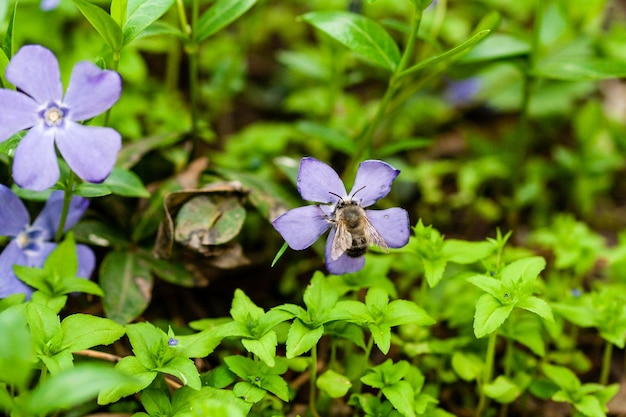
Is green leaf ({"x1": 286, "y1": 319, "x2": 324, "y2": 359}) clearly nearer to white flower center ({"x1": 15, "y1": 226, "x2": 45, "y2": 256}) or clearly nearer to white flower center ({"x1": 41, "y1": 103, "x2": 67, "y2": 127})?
white flower center ({"x1": 41, "y1": 103, "x2": 67, "y2": 127})

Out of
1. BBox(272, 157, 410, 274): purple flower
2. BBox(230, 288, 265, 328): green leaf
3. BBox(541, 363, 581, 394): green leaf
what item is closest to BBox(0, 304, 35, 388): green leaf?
BBox(230, 288, 265, 328): green leaf

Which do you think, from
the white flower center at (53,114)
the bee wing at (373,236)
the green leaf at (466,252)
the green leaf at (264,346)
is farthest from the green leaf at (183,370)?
the green leaf at (466,252)

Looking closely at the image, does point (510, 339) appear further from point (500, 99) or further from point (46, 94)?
point (500, 99)

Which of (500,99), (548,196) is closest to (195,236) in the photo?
(548,196)

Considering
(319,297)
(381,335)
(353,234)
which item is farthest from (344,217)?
(381,335)

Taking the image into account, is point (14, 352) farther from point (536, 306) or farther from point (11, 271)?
point (536, 306)

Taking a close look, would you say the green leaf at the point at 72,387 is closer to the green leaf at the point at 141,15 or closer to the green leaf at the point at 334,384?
the green leaf at the point at 334,384
